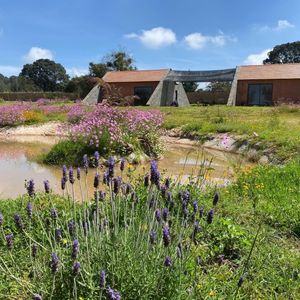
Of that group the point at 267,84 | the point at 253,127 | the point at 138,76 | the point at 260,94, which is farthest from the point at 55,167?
the point at 138,76

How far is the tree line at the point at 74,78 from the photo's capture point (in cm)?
4382

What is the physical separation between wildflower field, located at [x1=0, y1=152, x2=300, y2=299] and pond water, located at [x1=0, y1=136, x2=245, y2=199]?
4.67 ft

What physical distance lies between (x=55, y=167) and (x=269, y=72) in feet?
80.1

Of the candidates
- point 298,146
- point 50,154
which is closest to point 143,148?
point 50,154

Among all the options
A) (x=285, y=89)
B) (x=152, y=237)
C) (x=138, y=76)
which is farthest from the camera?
(x=138, y=76)

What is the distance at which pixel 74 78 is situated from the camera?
44656 mm

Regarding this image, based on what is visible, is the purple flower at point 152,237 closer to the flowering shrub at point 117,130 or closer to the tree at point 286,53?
the flowering shrub at point 117,130

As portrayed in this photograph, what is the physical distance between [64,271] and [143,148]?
922cm

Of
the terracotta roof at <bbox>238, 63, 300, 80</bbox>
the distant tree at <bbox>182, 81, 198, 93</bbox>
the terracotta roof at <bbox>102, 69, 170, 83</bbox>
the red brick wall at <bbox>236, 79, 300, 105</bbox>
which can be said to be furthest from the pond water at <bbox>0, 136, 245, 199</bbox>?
the distant tree at <bbox>182, 81, 198, 93</bbox>

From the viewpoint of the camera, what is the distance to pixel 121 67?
148 feet

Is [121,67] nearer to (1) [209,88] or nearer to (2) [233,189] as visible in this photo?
(1) [209,88]

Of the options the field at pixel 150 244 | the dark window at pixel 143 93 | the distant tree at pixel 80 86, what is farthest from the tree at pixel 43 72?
the field at pixel 150 244

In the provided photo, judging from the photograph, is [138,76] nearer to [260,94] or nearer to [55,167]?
[260,94]

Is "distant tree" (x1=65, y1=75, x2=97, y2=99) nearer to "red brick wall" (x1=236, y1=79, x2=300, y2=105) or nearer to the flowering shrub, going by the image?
"red brick wall" (x1=236, y1=79, x2=300, y2=105)
